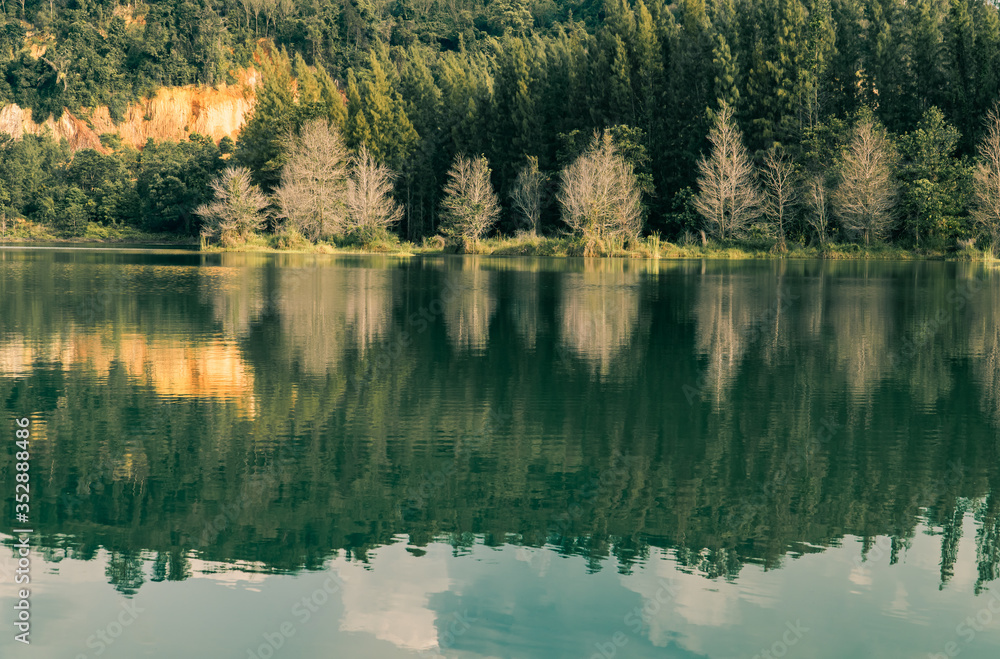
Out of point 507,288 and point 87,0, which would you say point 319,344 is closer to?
point 507,288

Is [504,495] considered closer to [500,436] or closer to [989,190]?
[500,436]

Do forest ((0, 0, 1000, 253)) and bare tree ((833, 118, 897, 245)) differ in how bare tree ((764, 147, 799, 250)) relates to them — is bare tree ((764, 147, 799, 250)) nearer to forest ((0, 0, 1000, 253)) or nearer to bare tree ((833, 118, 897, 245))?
forest ((0, 0, 1000, 253))

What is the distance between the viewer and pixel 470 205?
7138 centimetres

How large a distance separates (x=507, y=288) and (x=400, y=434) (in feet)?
77.6

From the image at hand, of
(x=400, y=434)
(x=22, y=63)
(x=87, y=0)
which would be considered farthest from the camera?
(x=87, y=0)

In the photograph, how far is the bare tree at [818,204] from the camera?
6309 centimetres

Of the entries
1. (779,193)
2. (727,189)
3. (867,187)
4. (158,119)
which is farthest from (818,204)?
(158,119)

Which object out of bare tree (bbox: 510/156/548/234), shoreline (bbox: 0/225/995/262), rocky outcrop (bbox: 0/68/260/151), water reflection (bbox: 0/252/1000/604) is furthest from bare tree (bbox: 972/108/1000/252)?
rocky outcrop (bbox: 0/68/260/151)

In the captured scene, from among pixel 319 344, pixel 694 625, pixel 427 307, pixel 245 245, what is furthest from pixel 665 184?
A: pixel 694 625

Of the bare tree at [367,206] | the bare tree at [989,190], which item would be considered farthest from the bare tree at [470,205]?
the bare tree at [989,190]

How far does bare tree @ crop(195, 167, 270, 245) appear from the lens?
7500 cm

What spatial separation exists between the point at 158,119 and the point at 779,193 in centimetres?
10636

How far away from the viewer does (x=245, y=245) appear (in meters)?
76.1

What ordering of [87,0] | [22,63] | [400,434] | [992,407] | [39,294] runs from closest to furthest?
[400,434], [992,407], [39,294], [22,63], [87,0]
